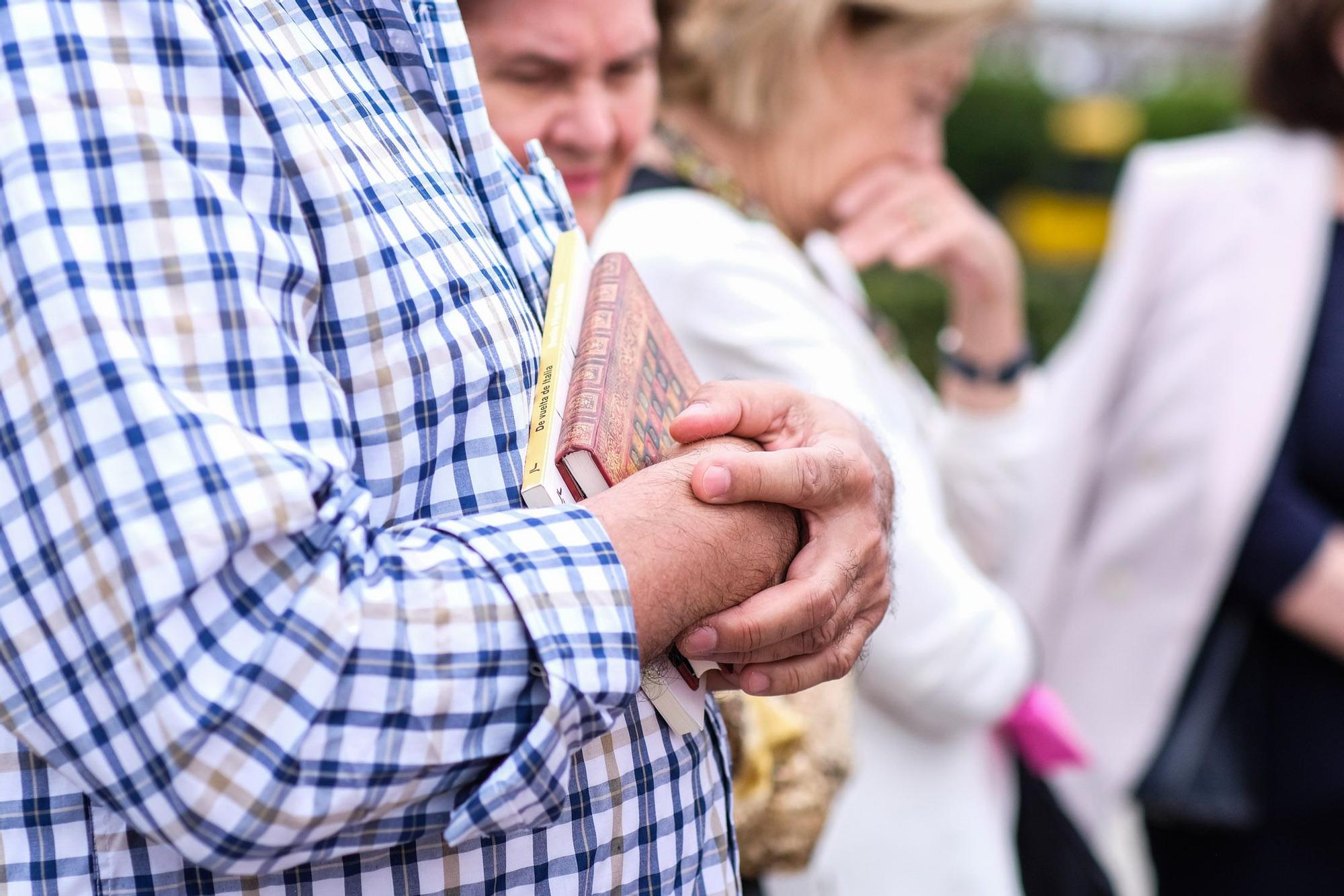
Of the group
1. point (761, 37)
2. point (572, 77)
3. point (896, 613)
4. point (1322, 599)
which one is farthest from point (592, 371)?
point (1322, 599)

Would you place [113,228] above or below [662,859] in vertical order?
above

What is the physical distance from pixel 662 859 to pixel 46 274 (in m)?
0.67

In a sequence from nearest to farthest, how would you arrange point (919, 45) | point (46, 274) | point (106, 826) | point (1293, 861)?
point (46, 274)
point (106, 826)
point (919, 45)
point (1293, 861)

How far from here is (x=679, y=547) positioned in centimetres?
92

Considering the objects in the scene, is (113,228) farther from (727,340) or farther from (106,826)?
(727,340)

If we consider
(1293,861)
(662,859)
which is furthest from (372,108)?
(1293,861)

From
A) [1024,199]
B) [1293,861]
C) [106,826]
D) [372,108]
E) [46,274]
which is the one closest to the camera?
[46,274]

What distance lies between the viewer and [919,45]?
2229 mm

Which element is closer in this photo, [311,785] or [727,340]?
[311,785]

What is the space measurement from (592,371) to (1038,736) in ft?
4.96

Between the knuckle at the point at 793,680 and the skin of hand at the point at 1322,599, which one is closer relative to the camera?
the knuckle at the point at 793,680

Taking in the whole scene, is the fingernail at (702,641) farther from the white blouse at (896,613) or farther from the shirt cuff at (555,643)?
the white blouse at (896,613)

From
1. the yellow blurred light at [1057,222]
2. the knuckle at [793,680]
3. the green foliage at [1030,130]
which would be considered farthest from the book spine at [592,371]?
the yellow blurred light at [1057,222]

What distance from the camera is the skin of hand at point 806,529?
958 millimetres
